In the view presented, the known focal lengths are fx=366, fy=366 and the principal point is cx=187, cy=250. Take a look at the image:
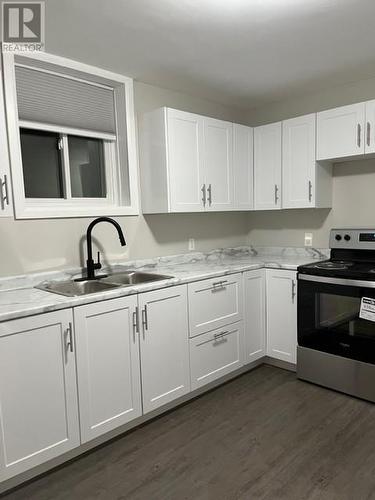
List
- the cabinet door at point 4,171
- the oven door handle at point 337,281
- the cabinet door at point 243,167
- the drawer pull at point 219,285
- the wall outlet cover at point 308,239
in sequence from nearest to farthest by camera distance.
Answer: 1. the cabinet door at point 4,171
2. the oven door handle at point 337,281
3. the drawer pull at point 219,285
4. the cabinet door at point 243,167
5. the wall outlet cover at point 308,239

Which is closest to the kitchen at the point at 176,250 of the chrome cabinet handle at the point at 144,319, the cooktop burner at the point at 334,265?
the chrome cabinet handle at the point at 144,319

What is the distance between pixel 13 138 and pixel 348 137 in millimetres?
2380

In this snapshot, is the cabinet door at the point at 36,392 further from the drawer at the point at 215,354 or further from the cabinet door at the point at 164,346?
the drawer at the point at 215,354

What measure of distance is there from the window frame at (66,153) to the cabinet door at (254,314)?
3.57 ft

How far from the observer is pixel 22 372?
174 centimetres

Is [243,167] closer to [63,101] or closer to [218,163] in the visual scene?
[218,163]

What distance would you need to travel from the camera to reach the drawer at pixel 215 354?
256 cm

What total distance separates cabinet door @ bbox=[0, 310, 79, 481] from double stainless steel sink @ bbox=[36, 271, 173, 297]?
41 cm

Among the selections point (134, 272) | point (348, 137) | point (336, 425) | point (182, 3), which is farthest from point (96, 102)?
point (336, 425)

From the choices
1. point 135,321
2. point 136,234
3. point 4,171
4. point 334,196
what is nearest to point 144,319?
point 135,321

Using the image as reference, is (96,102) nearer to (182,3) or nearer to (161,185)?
(161,185)

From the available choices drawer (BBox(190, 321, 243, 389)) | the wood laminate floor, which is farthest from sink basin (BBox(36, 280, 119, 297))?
the wood laminate floor

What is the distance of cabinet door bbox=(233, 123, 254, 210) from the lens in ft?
10.7

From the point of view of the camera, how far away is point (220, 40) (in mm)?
2209
